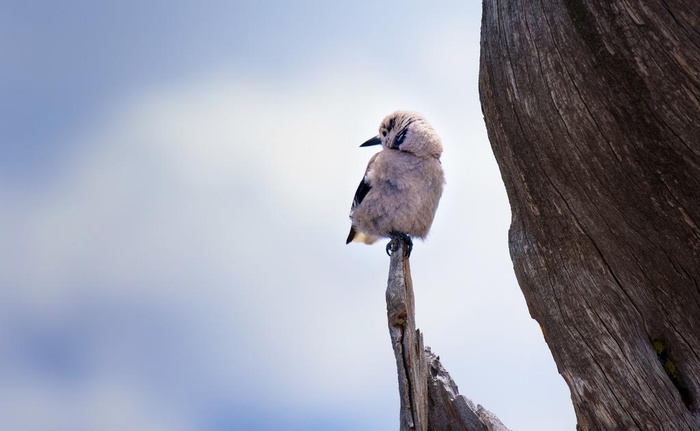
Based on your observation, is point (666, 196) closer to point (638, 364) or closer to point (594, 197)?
point (594, 197)

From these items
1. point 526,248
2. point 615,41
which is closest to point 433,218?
point 526,248

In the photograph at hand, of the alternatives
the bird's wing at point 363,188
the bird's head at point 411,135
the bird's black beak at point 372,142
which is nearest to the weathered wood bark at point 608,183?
the bird's head at point 411,135

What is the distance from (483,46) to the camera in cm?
568

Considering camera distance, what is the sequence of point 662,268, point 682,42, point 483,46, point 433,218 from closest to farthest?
point 682,42 → point 662,268 → point 483,46 → point 433,218

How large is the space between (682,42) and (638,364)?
78.1 inches

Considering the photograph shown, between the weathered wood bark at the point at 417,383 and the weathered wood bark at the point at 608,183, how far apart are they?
1115mm

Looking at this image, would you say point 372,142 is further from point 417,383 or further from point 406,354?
point 417,383

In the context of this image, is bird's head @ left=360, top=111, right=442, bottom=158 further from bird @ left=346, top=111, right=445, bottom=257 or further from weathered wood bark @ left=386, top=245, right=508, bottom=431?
weathered wood bark @ left=386, top=245, right=508, bottom=431

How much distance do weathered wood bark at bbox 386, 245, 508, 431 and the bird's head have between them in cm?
158

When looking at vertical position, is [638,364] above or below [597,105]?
below

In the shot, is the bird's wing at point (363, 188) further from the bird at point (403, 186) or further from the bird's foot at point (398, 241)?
the bird's foot at point (398, 241)

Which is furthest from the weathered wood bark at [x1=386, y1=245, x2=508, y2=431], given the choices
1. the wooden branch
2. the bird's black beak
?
the bird's black beak

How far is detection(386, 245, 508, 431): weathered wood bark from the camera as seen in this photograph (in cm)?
654

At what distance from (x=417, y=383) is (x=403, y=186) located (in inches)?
84.3
